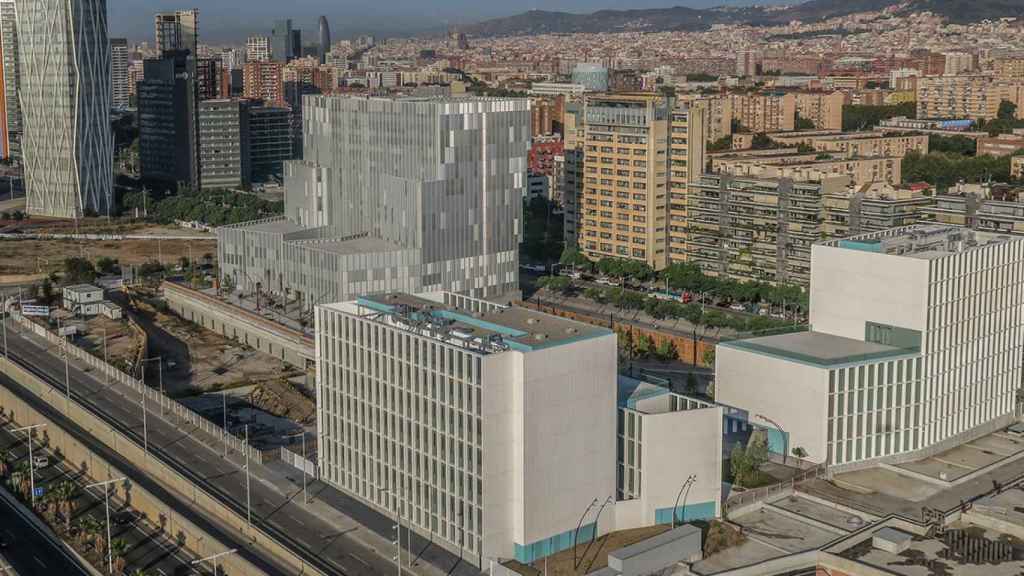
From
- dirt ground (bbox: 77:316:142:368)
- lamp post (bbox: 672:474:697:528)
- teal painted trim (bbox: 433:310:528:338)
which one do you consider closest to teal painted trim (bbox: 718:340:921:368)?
lamp post (bbox: 672:474:697:528)

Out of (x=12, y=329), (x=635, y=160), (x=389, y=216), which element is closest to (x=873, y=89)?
(x=635, y=160)

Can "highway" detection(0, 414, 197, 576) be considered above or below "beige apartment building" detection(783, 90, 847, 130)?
below

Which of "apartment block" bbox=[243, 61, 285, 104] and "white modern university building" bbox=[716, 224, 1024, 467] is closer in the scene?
"white modern university building" bbox=[716, 224, 1024, 467]

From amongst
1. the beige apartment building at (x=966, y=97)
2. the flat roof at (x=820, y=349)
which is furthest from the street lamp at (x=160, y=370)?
the beige apartment building at (x=966, y=97)

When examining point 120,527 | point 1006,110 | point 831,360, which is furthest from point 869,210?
point 1006,110

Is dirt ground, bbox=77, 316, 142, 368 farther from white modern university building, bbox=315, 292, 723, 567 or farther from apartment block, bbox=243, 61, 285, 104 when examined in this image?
apartment block, bbox=243, 61, 285, 104

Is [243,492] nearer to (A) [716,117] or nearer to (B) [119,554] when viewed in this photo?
(B) [119,554]

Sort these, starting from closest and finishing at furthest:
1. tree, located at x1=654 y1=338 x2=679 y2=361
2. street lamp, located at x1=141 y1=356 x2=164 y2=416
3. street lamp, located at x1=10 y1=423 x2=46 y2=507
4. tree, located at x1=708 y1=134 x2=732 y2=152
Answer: street lamp, located at x1=10 y1=423 x2=46 y2=507
street lamp, located at x1=141 y1=356 x2=164 y2=416
tree, located at x1=654 y1=338 x2=679 y2=361
tree, located at x1=708 y1=134 x2=732 y2=152
